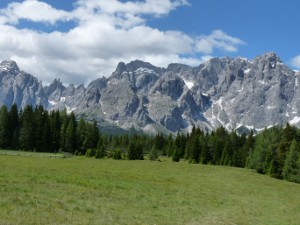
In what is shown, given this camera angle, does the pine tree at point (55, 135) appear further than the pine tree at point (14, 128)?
Yes

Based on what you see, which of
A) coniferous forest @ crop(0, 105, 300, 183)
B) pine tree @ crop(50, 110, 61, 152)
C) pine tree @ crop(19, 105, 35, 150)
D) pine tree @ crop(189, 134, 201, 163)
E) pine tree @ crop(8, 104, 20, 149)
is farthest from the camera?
pine tree @ crop(189, 134, 201, 163)

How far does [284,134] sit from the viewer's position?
9931 centimetres

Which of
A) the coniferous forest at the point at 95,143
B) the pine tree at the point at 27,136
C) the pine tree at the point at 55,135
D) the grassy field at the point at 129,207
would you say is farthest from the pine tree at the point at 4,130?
the grassy field at the point at 129,207

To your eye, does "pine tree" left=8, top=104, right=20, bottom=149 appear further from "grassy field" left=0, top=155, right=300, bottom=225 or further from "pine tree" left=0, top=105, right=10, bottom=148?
"grassy field" left=0, top=155, right=300, bottom=225

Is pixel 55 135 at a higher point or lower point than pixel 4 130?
higher

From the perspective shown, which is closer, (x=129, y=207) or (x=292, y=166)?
(x=129, y=207)

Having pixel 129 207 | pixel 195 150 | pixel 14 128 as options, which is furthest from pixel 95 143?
pixel 129 207

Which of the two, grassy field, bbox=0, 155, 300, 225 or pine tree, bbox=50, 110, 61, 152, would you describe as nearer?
grassy field, bbox=0, 155, 300, 225

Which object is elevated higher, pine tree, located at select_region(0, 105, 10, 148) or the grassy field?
pine tree, located at select_region(0, 105, 10, 148)

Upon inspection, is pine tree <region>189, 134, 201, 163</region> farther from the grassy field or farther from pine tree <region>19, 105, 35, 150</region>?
the grassy field

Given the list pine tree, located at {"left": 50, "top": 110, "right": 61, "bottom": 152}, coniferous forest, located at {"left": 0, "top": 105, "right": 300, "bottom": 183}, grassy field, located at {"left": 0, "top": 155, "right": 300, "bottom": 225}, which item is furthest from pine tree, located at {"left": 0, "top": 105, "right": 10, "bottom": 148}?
grassy field, located at {"left": 0, "top": 155, "right": 300, "bottom": 225}

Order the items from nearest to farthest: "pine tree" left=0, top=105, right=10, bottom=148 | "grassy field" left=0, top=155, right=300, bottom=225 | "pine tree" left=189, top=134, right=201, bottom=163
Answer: "grassy field" left=0, top=155, right=300, bottom=225, "pine tree" left=0, top=105, right=10, bottom=148, "pine tree" left=189, top=134, right=201, bottom=163

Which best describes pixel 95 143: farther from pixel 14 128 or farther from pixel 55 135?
pixel 14 128

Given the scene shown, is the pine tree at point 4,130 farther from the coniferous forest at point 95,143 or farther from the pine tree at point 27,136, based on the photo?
the pine tree at point 27,136
